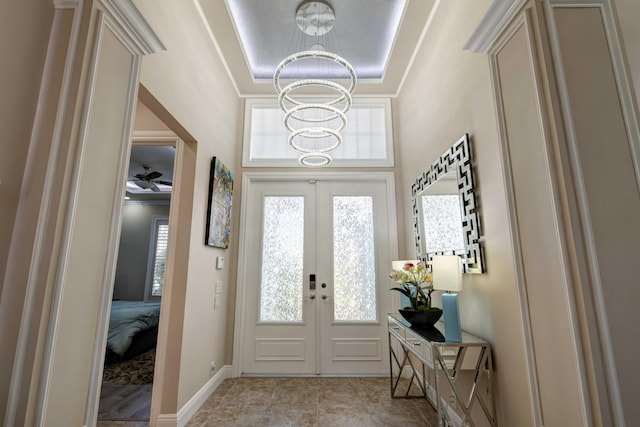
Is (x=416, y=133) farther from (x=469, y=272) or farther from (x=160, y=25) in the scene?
(x=160, y=25)

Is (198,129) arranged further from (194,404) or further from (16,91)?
(194,404)

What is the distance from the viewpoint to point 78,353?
1.27m

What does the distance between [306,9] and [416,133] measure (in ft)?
5.62

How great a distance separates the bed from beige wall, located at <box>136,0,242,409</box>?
1.41 meters

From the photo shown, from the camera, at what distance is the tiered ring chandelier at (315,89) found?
8.32 feet

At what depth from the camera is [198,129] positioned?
2820 mm

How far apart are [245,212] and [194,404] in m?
2.10

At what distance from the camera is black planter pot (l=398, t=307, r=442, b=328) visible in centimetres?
226

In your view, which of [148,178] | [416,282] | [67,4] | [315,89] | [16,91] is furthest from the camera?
[148,178]

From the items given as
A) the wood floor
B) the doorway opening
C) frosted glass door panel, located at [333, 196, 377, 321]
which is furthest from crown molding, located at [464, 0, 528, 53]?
the wood floor

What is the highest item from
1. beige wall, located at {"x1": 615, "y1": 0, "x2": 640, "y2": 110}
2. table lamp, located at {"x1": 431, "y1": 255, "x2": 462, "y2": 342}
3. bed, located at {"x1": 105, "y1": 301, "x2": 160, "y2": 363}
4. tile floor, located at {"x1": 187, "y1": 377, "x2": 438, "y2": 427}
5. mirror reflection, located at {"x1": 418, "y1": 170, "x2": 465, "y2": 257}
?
beige wall, located at {"x1": 615, "y1": 0, "x2": 640, "y2": 110}

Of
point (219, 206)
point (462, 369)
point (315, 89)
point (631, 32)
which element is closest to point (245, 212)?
point (219, 206)

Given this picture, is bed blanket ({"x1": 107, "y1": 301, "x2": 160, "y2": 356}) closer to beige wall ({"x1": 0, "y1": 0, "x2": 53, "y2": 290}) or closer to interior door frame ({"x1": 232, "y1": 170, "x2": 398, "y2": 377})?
interior door frame ({"x1": 232, "y1": 170, "x2": 398, "y2": 377})

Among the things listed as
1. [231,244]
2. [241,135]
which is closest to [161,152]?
[241,135]
